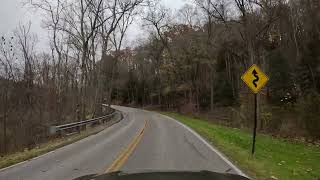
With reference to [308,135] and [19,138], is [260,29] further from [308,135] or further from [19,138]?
[19,138]

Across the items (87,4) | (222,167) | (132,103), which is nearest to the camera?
(222,167)

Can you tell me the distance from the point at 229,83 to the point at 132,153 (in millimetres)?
60666

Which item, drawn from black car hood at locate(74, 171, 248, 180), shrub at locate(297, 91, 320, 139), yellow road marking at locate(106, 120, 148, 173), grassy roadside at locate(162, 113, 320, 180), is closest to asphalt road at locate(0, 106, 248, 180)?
yellow road marking at locate(106, 120, 148, 173)

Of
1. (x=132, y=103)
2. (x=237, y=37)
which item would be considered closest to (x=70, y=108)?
(x=237, y=37)

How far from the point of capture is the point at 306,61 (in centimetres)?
5575

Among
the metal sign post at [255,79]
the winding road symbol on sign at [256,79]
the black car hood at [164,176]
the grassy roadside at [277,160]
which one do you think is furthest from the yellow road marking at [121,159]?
the black car hood at [164,176]

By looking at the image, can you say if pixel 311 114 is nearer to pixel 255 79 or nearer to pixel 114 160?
pixel 255 79

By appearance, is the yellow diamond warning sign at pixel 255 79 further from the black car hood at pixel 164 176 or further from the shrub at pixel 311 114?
the shrub at pixel 311 114

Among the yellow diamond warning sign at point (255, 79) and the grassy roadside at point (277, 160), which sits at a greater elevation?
the yellow diamond warning sign at point (255, 79)

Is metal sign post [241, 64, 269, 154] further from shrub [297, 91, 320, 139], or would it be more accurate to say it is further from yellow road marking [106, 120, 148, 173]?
shrub [297, 91, 320, 139]

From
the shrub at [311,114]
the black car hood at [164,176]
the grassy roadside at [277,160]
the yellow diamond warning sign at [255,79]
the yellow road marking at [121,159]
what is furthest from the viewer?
the shrub at [311,114]

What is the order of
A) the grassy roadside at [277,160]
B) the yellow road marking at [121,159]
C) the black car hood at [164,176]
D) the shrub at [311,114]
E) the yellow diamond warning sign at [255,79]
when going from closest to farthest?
the black car hood at [164,176] < the grassy roadside at [277,160] < the yellow road marking at [121,159] < the yellow diamond warning sign at [255,79] < the shrub at [311,114]

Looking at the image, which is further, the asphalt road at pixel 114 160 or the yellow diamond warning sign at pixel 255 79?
the yellow diamond warning sign at pixel 255 79

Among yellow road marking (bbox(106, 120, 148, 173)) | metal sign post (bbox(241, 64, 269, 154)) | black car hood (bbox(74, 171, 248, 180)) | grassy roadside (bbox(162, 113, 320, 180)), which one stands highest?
metal sign post (bbox(241, 64, 269, 154))
